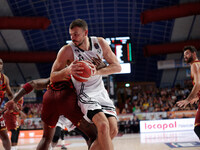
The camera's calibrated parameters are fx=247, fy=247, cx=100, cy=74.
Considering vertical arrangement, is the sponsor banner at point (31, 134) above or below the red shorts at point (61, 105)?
below

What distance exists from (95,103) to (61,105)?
438 mm

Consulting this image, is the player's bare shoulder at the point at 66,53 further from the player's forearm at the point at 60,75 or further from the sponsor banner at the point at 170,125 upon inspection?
the sponsor banner at the point at 170,125

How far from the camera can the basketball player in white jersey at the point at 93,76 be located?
9.41 feet

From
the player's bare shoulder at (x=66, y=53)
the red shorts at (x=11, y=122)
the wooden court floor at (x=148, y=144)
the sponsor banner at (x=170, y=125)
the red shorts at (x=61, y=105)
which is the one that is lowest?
the sponsor banner at (x=170, y=125)

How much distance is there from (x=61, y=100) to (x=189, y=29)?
1719 centimetres

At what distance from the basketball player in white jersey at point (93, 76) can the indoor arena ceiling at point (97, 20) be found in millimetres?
15335

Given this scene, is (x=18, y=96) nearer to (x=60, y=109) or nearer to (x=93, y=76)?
(x=60, y=109)

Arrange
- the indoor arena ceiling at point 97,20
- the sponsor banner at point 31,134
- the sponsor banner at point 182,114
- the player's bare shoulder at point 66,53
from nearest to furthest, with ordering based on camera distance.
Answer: the player's bare shoulder at point 66,53, the sponsor banner at point 31,134, the sponsor banner at point 182,114, the indoor arena ceiling at point 97,20

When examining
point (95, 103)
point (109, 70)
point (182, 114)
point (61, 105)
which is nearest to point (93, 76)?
point (109, 70)

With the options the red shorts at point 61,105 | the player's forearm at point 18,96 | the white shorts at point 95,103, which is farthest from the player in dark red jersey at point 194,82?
the player's forearm at point 18,96

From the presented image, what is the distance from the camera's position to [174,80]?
21266mm

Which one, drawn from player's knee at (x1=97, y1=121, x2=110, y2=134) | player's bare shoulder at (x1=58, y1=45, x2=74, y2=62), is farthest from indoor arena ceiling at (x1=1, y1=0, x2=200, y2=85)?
player's knee at (x1=97, y1=121, x2=110, y2=134)

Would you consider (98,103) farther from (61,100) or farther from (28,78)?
(28,78)

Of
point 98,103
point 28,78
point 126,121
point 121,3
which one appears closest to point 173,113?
point 126,121
